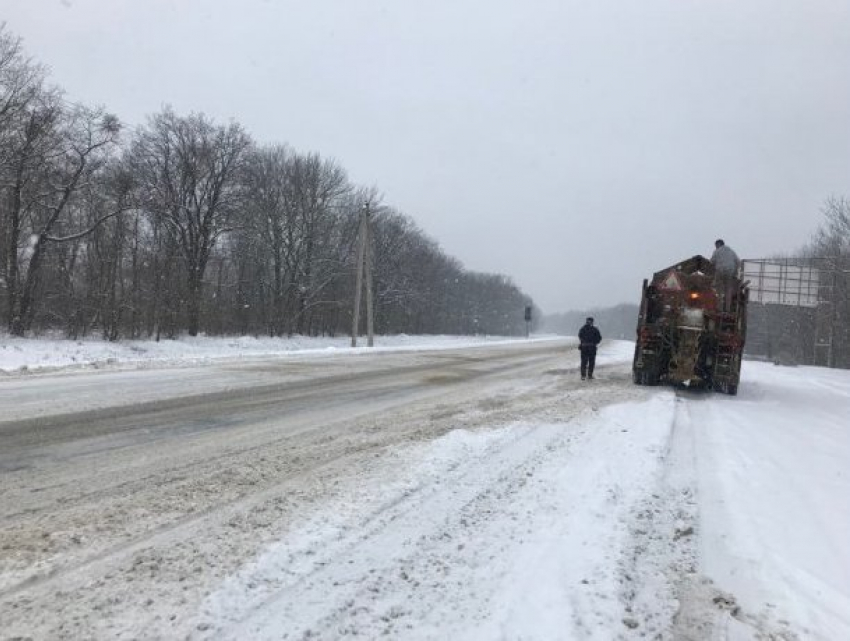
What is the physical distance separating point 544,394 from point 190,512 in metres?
9.32

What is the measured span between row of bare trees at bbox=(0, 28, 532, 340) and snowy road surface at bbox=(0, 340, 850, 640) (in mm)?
21103

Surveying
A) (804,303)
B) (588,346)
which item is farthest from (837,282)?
(588,346)

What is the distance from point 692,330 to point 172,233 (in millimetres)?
34249

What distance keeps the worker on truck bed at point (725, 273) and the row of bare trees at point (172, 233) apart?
2585 centimetres

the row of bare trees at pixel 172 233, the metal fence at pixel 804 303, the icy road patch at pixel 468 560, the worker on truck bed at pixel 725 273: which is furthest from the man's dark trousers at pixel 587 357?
the row of bare trees at pixel 172 233

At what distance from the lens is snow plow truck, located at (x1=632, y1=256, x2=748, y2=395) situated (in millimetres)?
14648

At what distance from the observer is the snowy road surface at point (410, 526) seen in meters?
3.37

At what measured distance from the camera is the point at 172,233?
40062 millimetres

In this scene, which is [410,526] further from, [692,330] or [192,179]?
[192,179]

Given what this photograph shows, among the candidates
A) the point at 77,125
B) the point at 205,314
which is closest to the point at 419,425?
the point at 77,125

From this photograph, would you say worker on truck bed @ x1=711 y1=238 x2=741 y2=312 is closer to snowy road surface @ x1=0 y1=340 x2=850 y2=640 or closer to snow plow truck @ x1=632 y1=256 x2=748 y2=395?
snow plow truck @ x1=632 y1=256 x2=748 y2=395

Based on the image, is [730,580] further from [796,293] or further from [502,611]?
[796,293]

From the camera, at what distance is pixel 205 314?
131 feet

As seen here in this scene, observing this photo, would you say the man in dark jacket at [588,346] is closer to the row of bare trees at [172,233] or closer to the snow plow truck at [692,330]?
the snow plow truck at [692,330]
